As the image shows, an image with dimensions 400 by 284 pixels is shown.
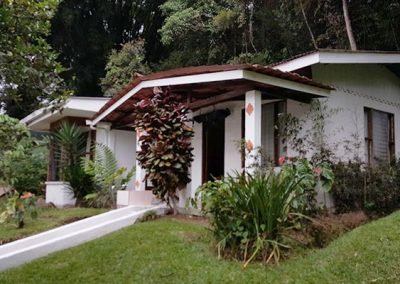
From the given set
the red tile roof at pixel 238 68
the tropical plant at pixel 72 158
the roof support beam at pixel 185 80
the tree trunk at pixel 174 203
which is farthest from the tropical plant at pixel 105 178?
the red tile roof at pixel 238 68

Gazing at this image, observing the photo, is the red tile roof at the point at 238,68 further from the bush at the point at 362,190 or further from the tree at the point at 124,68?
the tree at the point at 124,68

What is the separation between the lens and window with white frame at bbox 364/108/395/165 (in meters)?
11.5

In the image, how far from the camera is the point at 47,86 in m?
5.12

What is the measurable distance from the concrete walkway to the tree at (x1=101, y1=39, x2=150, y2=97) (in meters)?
10.6

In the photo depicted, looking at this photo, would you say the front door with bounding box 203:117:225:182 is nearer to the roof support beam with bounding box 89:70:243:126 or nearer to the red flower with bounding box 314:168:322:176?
the roof support beam with bounding box 89:70:243:126

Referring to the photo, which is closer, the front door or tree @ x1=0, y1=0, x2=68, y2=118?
tree @ x1=0, y1=0, x2=68, y2=118

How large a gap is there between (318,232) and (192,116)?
5.05 metres

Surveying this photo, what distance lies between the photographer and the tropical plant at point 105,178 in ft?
41.6

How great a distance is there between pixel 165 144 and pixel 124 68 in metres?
11.6

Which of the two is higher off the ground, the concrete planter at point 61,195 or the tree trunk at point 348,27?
the tree trunk at point 348,27

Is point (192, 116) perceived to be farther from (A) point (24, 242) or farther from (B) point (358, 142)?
(A) point (24, 242)

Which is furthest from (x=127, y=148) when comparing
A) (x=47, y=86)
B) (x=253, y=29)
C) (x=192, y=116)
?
(x=47, y=86)

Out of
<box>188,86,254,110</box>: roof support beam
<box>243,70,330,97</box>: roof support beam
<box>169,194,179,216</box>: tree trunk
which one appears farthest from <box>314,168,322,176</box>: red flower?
<box>169,194,179,216</box>: tree trunk

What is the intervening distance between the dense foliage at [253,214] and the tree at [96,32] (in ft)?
62.5
